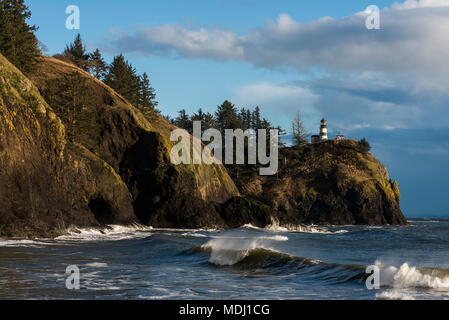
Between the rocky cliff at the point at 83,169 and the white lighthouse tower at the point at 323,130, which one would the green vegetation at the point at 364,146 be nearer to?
the white lighthouse tower at the point at 323,130

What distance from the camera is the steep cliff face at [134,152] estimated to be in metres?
43.6

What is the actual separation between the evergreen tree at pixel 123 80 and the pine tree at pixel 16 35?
24.9 meters

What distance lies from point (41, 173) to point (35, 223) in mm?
3637

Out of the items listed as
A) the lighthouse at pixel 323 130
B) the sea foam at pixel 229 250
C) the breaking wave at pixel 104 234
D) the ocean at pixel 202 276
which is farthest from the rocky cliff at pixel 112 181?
the lighthouse at pixel 323 130

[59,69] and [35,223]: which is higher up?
[59,69]

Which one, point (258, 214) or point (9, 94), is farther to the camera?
point (258, 214)

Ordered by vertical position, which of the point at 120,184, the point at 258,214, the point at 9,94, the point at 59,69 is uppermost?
the point at 59,69

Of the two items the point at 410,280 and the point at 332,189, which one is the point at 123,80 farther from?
the point at 410,280

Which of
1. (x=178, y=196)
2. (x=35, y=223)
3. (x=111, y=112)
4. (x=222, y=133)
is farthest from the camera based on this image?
(x=222, y=133)

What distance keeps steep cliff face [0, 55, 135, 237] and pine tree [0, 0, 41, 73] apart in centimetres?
737

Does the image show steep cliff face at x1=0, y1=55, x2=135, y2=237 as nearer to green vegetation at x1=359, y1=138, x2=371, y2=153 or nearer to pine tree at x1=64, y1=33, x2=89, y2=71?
pine tree at x1=64, y1=33, x2=89, y2=71

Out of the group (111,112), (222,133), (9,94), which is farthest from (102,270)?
(222,133)

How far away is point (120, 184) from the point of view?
40.2 meters
